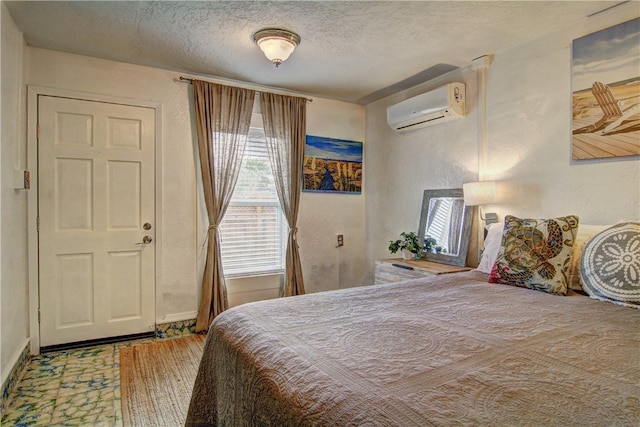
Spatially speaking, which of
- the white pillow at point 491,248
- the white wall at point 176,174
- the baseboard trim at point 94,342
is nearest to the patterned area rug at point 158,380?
the baseboard trim at point 94,342

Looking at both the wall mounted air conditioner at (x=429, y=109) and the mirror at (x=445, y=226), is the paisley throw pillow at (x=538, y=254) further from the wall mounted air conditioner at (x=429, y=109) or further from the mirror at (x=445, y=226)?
the wall mounted air conditioner at (x=429, y=109)

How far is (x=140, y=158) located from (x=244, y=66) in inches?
48.9

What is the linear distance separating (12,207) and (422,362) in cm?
279

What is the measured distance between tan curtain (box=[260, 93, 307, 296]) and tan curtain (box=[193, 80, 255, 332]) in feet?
1.04

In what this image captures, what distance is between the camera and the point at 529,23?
7.93ft

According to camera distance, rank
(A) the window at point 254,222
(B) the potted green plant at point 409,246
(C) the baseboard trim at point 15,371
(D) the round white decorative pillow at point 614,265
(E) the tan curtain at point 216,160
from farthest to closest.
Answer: (A) the window at point 254,222
(B) the potted green plant at point 409,246
(E) the tan curtain at point 216,160
(C) the baseboard trim at point 15,371
(D) the round white decorative pillow at point 614,265

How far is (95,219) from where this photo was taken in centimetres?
301

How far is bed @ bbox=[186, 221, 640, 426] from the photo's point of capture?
846 mm

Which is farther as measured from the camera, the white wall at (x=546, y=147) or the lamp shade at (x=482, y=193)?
the lamp shade at (x=482, y=193)

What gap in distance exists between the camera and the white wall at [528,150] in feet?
7.34

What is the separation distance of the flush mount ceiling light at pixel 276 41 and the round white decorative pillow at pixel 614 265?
2.28m

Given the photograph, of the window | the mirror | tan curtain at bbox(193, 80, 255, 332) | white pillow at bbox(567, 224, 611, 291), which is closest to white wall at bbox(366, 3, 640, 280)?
the mirror

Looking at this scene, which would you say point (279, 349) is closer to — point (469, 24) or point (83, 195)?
point (469, 24)

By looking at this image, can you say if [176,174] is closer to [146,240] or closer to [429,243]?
[146,240]
